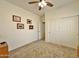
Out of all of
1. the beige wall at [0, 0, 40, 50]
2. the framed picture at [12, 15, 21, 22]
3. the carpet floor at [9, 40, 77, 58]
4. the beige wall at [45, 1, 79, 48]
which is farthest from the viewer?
the beige wall at [45, 1, 79, 48]

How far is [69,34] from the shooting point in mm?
5145

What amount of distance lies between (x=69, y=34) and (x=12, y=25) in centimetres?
→ 349

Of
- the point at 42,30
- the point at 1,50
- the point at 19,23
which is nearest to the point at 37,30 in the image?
the point at 42,30

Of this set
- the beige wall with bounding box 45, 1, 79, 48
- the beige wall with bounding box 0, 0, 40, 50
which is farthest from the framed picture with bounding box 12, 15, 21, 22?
the beige wall with bounding box 45, 1, 79, 48

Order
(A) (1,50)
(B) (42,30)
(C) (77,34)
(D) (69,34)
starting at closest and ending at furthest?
1. (A) (1,50)
2. (C) (77,34)
3. (D) (69,34)
4. (B) (42,30)

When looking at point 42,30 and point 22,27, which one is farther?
point 42,30

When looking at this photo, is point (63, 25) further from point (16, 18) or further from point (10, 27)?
point (10, 27)

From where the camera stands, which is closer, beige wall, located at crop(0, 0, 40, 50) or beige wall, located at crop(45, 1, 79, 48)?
beige wall, located at crop(0, 0, 40, 50)

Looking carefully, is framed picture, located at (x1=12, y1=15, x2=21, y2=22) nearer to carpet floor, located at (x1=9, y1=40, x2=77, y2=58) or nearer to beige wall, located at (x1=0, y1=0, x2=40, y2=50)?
beige wall, located at (x1=0, y1=0, x2=40, y2=50)

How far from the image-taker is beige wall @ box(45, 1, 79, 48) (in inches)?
190

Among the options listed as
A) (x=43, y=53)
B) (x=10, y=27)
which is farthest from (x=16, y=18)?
(x=43, y=53)

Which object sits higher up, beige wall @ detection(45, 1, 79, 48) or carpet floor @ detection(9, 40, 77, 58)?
beige wall @ detection(45, 1, 79, 48)

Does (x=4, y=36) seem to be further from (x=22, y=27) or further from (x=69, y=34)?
(x=69, y=34)

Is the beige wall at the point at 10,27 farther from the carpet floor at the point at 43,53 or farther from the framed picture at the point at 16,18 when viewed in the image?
the carpet floor at the point at 43,53
